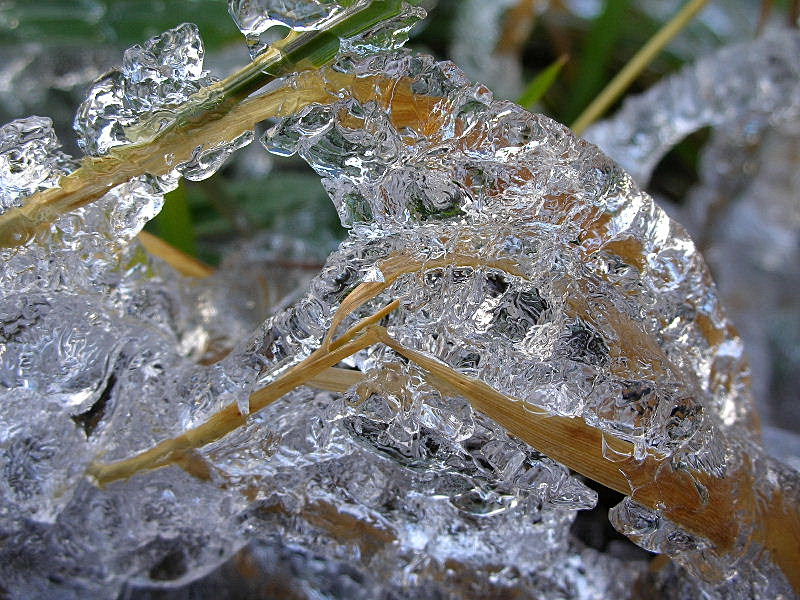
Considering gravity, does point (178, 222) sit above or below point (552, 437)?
below

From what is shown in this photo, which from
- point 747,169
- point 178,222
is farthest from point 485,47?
point 178,222

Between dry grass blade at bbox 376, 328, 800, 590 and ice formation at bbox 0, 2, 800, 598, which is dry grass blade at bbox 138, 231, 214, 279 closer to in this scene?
ice formation at bbox 0, 2, 800, 598

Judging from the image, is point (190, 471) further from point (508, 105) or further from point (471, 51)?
point (471, 51)

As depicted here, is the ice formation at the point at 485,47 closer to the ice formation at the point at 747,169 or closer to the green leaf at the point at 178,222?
the ice formation at the point at 747,169

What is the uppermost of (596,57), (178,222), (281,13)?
(281,13)

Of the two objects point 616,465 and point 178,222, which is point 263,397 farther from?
point 178,222

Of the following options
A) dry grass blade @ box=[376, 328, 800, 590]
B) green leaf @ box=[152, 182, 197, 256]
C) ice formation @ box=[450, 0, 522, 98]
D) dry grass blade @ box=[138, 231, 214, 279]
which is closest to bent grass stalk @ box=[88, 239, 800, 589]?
dry grass blade @ box=[376, 328, 800, 590]
